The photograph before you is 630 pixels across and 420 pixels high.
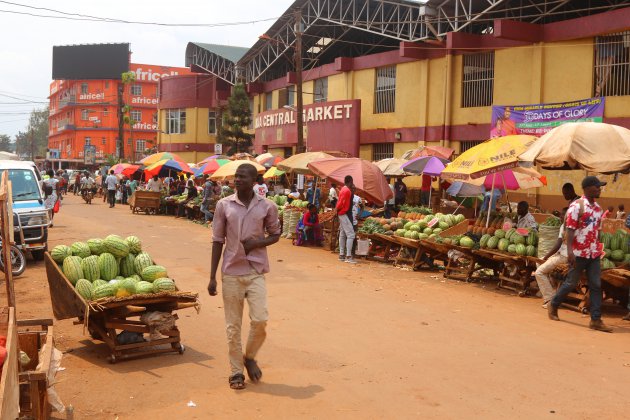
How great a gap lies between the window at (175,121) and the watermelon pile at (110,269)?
45330 millimetres

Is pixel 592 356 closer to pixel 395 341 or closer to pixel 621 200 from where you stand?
pixel 395 341

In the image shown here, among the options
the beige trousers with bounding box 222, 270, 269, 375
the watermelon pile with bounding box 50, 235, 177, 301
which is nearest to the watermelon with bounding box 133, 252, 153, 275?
the watermelon pile with bounding box 50, 235, 177, 301

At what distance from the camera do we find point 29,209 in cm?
1346

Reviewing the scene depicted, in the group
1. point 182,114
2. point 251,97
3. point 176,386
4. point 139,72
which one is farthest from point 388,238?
point 139,72

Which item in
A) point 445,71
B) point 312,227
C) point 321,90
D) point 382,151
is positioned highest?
point 321,90

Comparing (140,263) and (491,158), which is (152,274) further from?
(491,158)

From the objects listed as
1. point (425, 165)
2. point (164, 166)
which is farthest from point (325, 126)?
point (425, 165)

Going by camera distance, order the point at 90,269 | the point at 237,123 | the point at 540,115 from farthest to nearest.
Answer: the point at 237,123, the point at 540,115, the point at 90,269

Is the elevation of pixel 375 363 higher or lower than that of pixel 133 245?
lower

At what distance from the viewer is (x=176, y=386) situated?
5.90 meters

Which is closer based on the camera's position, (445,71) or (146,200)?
(445,71)

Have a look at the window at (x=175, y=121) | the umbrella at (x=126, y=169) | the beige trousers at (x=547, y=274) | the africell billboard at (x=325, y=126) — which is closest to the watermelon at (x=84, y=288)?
the beige trousers at (x=547, y=274)

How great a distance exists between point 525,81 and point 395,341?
15.8 m

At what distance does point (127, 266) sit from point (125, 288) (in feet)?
2.28
